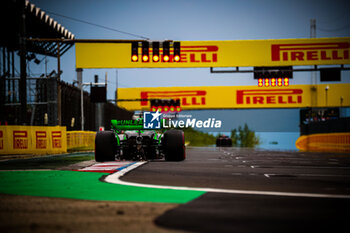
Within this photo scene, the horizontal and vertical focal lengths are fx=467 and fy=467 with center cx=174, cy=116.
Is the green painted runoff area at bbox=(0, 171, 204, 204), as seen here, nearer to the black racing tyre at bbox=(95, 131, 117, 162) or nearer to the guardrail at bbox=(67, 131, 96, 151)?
the black racing tyre at bbox=(95, 131, 117, 162)

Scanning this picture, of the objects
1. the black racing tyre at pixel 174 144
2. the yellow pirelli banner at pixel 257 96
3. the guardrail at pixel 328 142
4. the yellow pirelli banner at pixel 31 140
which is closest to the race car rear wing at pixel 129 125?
the black racing tyre at pixel 174 144

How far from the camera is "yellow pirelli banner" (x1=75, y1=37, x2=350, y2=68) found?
3198 cm

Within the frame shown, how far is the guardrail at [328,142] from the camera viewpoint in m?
28.2

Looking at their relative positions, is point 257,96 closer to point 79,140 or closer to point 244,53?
point 244,53

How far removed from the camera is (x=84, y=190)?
7266mm

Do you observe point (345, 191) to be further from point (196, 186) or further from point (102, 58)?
Answer: point (102, 58)

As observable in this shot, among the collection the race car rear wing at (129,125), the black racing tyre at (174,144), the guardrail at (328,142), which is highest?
the race car rear wing at (129,125)

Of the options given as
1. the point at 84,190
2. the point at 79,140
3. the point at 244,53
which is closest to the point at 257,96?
the point at 244,53

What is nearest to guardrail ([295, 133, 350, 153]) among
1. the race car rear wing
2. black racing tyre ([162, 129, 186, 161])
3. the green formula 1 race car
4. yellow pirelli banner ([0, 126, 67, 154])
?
yellow pirelli banner ([0, 126, 67, 154])

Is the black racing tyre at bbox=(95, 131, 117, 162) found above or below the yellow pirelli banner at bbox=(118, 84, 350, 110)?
below

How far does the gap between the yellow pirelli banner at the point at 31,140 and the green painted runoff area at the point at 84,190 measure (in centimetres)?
1143

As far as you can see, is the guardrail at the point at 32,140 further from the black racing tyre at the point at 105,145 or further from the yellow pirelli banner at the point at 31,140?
the black racing tyre at the point at 105,145

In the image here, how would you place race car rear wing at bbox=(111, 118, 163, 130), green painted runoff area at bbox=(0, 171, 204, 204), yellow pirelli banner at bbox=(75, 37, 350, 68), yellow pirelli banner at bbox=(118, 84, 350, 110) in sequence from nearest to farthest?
green painted runoff area at bbox=(0, 171, 204, 204) → race car rear wing at bbox=(111, 118, 163, 130) → yellow pirelli banner at bbox=(75, 37, 350, 68) → yellow pirelli banner at bbox=(118, 84, 350, 110)

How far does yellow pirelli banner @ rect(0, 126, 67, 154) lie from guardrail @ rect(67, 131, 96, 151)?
4.38m
